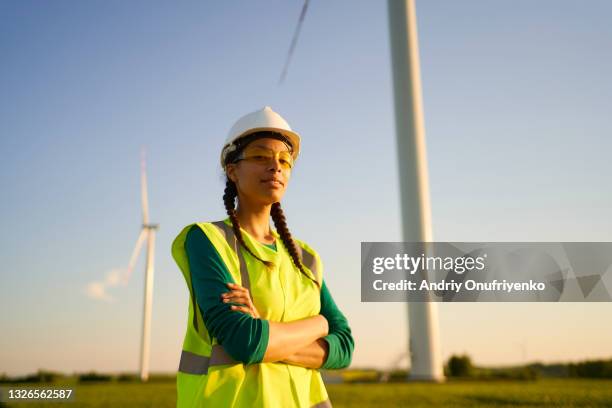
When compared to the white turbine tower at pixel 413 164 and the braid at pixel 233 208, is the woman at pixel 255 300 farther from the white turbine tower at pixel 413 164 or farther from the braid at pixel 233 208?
the white turbine tower at pixel 413 164

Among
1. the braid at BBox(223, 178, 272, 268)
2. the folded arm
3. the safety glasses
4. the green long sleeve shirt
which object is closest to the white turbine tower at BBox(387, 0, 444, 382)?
the folded arm

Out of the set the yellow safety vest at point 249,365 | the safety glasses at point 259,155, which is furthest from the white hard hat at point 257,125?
the yellow safety vest at point 249,365

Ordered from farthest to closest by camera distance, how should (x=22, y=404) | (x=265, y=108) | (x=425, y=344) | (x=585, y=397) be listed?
(x=425, y=344)
(x=585, y=397)
(x=22, y=404)
(x=265, y=108)

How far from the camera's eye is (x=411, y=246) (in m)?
35.6

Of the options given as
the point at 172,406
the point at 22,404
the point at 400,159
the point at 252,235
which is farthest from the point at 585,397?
the point at 400,159

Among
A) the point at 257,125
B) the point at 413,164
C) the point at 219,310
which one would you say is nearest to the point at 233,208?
the point at 257,125

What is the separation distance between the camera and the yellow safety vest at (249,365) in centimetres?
313

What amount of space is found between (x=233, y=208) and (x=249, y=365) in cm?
106

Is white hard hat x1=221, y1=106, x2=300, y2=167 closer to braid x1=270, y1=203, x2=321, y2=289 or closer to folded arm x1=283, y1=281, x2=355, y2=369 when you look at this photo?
braid x1=270, y1=203, x2=321, y2=289

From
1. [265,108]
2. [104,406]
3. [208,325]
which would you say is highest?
[265,108]

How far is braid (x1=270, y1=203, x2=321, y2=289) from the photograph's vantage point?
3773 millimetres

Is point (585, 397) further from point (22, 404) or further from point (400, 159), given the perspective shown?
point (400, 159)

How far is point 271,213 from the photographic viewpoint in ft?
13.8

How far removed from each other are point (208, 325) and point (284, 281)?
52 cm
